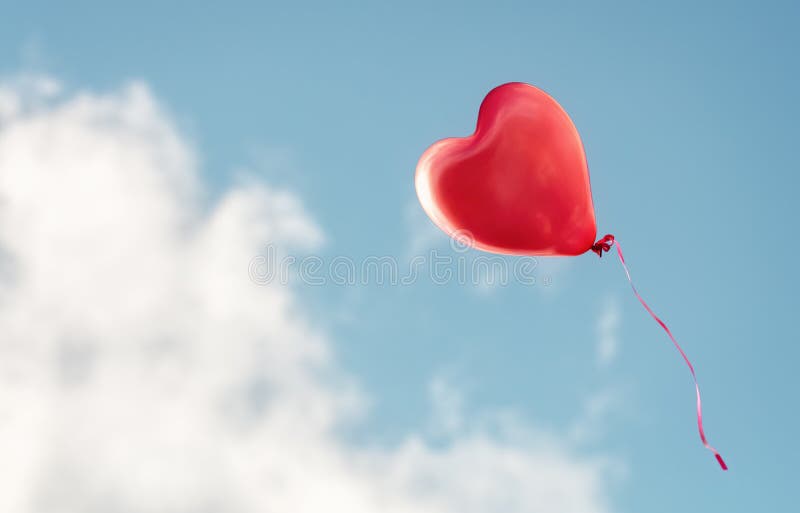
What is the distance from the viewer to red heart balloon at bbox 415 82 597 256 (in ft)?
20.7

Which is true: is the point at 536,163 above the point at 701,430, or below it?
above

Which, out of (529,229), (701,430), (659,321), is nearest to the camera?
(701,430)

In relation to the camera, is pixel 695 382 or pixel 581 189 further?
pixel 581 189

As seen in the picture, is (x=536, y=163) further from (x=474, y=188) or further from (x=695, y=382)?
(x=695, y=382)

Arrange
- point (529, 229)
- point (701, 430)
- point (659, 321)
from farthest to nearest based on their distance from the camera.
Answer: point (529, 229), point (659, 321), point (701, 430)

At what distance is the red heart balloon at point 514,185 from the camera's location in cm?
632

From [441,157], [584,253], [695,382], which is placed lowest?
[695,382]

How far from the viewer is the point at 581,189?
6.49m

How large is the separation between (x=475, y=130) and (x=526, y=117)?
493 millimetres

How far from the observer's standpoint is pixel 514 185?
6.31 m

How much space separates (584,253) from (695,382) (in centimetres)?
153

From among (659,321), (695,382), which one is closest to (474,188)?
(659,321)

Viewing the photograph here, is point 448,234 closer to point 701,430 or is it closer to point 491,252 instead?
point 491,252

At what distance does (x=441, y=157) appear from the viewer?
6.51 metres
